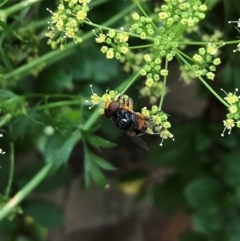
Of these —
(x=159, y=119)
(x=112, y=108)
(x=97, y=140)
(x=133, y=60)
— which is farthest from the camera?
(x=133, y=60)

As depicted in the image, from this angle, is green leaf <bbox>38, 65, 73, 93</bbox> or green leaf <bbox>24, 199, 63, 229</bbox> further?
green leaf <bbox>24, 199, 63, 229</bbox>

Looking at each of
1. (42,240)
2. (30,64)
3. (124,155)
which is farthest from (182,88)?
(30,64)

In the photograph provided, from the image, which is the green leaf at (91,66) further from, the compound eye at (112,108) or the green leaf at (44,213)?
the compound eye at (112,108)

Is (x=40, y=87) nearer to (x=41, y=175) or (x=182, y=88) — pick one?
(x=41, y=175)

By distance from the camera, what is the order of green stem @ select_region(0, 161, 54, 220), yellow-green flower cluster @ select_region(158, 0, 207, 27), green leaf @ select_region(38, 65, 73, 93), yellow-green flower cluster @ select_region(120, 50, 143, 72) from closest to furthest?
yellow-green flower cluster @ select_region(158, 0, 207, 27) → green stem @ select_region(0, 161, 54, 220) → yellow-green flower cluster @ select_region(120, 50, 143, 72) → green leaf @ select_region(38, 65, 73, 93)

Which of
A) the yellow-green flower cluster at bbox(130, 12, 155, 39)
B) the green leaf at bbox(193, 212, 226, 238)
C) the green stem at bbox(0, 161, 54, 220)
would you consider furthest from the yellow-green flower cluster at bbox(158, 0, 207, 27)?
the green leaf at bbox(193, 212, 226, 238)

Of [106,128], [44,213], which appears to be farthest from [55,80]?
[44,213]

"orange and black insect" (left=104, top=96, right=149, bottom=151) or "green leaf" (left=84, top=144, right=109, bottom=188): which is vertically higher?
"orange and black insect" (left=104, top=96, right=149, bottom=151)

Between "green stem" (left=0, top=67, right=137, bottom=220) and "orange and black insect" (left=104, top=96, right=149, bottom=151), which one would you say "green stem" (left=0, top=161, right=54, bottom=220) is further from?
"orange and black insect" (left=104, top=96, right=149, bottom=151)

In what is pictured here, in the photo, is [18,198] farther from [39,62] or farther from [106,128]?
[106,128]
